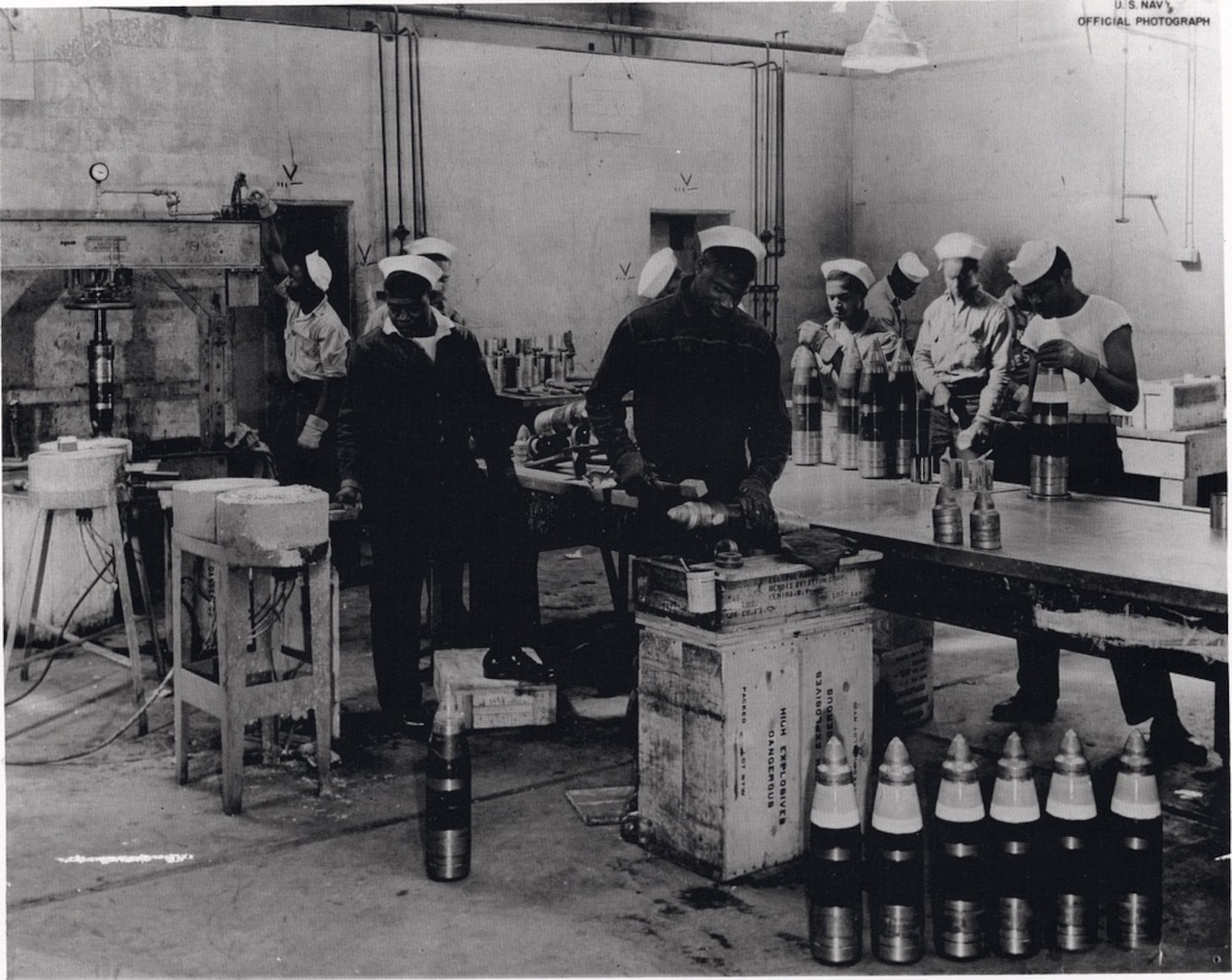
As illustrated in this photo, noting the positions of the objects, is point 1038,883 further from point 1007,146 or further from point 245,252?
point 1007,146

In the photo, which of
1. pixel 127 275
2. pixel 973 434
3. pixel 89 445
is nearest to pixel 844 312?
pixel 973 434

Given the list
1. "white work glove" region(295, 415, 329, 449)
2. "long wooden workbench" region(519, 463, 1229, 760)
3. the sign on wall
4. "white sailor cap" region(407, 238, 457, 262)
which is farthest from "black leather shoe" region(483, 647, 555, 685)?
the sign on wall

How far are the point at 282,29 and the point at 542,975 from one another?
6.22 meters

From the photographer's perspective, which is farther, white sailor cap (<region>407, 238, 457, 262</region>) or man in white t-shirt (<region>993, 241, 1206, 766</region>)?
white sailor cap (<region>407, 238, 457, 262</region>)

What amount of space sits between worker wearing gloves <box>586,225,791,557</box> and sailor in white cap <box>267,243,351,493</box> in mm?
3441

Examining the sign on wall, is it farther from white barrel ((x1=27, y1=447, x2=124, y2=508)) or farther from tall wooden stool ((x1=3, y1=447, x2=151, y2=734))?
white barrel ((x1=27, y1=447, x2=124, y2=508))

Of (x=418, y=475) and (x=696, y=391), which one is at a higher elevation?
(x=696, y=391)

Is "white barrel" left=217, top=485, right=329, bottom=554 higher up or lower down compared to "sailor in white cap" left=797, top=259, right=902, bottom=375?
lower down

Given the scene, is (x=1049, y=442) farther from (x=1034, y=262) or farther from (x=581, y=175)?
(x=581, y=175)

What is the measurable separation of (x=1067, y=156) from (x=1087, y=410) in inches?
160

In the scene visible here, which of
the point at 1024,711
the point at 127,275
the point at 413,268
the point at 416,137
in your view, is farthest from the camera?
the point at 416,137

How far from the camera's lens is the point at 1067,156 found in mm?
8672

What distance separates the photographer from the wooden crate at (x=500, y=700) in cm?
465

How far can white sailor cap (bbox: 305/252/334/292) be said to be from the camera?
287 inches
